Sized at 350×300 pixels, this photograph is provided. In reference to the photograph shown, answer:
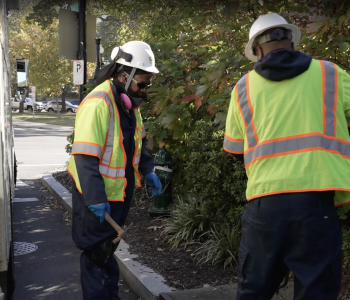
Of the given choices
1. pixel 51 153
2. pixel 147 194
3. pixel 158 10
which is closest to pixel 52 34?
pixel 51 153

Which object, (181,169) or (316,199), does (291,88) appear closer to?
(316,199)

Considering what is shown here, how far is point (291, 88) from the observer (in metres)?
2.66

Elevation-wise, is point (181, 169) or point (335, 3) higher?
point (335, 3)

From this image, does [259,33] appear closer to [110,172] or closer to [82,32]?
[110,172]

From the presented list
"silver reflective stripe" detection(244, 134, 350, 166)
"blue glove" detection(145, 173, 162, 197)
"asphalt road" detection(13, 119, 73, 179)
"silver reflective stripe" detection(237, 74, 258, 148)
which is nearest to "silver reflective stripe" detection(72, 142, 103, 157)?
"blue glove" detection(145, 173, 162, 197)

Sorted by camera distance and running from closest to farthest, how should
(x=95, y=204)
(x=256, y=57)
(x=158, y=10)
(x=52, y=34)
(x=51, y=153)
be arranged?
(x=256, y=57) < (x=95, y=204) < (x=158, y=10) < (x=51, y=153) < (x=52, y=34)

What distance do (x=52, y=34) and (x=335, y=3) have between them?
3871cm

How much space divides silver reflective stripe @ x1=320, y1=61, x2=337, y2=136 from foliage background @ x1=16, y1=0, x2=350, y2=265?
1104mm

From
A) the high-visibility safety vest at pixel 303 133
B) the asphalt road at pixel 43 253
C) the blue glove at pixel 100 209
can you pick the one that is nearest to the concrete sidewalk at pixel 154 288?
the asphalt road at pixel 43 253

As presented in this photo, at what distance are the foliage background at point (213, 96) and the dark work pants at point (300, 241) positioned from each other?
61.1 inches

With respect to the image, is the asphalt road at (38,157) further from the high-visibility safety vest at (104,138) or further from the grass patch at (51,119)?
the grass patch at (51,119)

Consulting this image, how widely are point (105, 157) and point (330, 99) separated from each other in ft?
5.80

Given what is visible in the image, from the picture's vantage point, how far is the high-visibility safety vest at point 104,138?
3.65m

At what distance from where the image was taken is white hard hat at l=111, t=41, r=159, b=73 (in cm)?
396
